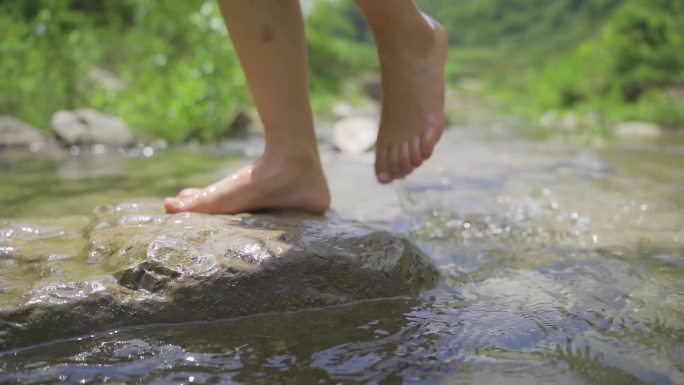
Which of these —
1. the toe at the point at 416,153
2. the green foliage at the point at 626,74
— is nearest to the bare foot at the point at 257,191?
the toe at the point at 416,153

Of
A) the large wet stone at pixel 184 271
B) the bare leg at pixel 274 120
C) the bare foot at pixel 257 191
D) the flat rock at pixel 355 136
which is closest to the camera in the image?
the large wet stone at pixel 184 271

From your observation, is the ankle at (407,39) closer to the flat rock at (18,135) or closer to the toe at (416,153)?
the toe at (416,153)

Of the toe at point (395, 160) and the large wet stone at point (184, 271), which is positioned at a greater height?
the toe at point (395, 160)

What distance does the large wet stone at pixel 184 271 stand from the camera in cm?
100

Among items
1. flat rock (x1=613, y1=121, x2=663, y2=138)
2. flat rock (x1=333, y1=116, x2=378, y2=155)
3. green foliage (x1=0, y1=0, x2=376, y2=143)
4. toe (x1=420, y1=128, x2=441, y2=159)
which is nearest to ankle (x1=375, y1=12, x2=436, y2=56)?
Result: toe (x1=420, y1=128, x2=441, y2=159)

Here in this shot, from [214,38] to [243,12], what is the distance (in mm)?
3424

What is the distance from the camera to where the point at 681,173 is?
2549 millimetres

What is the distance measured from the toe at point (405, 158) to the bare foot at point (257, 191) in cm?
21

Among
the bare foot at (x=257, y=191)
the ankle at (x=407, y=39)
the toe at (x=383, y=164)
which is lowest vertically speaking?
the bare foot at (x=257, y=191)

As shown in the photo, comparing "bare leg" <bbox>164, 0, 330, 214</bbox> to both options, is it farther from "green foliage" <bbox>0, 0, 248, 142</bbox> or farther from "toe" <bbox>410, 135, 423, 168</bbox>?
"green foliage" <bbox>0, 0, 248, 142</bbox>

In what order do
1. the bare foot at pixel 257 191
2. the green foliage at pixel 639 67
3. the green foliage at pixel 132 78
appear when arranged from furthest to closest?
the green foliage at pixel 639 67 → the green foliage at pixel 132 78 → the bare foot at pixel 257 191

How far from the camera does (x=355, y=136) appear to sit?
397cm

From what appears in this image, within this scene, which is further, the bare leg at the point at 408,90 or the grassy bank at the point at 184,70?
the grassy bank at the point at 184,70

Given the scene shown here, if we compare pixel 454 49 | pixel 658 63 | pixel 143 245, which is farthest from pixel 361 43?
pixel 143 245
